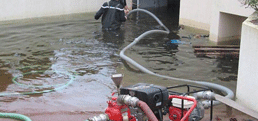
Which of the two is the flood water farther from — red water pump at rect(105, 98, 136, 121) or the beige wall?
red water pump at rect(105, 98, 136, 121)

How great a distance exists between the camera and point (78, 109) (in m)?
4.58

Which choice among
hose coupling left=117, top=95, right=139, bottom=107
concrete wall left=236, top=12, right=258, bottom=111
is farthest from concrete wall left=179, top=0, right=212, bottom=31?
hose coupling left=117, top=95, right=139, bottom=107

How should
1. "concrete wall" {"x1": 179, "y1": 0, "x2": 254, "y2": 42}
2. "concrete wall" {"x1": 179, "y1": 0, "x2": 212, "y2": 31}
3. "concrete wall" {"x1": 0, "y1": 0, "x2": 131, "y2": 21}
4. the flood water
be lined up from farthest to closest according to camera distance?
"concrete wall" {"x1": 0, "y1": 0, "x2": 131, "y2": 21} → "concrete wall" {"x1": 179, "y1": 0, "x2": 212, "y2": 31} → "concrete wall" {"x1": 179, "y1": 0, "x2": 254, "y2": 42} → the flood water

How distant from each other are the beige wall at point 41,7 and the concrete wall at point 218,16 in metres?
4.77

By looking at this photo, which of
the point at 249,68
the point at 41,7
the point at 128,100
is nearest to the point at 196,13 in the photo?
the point at 41,7

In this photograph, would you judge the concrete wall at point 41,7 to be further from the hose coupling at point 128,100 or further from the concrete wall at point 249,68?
the hose coupling at point 128,100

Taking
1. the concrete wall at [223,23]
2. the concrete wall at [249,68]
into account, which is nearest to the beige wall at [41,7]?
the concrete wall at [223,23]

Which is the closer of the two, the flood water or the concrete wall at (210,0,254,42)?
the flood water

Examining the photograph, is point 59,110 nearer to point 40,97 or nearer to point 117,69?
point 40,97

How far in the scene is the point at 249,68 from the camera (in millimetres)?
4324

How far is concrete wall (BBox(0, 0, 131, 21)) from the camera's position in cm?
1178

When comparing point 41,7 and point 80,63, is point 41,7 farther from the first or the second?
point 80,63

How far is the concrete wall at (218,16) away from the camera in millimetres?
8138

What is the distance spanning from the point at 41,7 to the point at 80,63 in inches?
261
